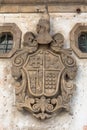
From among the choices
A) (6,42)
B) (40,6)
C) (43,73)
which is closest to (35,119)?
(43,73)

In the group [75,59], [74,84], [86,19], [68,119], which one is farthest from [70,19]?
[68,119]

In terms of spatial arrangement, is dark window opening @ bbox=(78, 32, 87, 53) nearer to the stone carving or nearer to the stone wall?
the stone wall

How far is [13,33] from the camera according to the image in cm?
939

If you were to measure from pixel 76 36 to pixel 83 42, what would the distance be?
0.19 m

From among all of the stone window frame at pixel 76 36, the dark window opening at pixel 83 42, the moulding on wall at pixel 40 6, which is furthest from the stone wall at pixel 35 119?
the moulding on wall at pixel 40 6

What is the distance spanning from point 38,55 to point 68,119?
4.28ft

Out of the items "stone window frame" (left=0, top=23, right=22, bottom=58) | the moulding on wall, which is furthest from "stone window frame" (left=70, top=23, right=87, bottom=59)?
"stone window frame" (left=0, top=23, right=22, bottom=58)

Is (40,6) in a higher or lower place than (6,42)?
higher

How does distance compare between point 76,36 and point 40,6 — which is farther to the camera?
point 40,6

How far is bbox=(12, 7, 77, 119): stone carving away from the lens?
8266 millimetres

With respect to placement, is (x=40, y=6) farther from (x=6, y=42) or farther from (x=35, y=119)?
(x=35, y=119)

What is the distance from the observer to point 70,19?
9.52 meters

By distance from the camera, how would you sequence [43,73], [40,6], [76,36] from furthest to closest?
[40,6]
[76,36]
[43,73]

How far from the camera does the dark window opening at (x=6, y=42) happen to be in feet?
30.6
